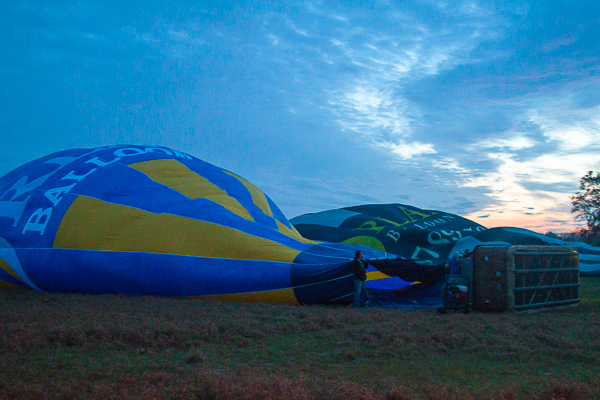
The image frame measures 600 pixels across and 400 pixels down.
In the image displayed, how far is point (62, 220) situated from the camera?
25.3 feet

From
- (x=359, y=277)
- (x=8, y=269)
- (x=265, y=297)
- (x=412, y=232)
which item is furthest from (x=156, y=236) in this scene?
(x=412, y=232)

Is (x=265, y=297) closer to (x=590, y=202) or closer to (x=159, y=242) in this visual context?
(x=159, y=242)

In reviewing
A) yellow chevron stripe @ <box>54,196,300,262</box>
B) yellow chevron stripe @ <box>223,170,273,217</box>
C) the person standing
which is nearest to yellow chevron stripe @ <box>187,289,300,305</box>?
yellow chevron stripe @ <box>54,196,300,262</box>

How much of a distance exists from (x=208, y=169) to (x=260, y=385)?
702 centimetres

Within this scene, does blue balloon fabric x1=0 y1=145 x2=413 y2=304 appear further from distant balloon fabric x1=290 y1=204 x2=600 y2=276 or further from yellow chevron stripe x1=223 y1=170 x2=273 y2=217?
distant balloon fabric x1=290 y1=204 x2=600 y2=276

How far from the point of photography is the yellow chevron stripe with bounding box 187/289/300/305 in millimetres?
7078

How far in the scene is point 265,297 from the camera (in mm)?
7098

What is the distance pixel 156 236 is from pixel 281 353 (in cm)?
381

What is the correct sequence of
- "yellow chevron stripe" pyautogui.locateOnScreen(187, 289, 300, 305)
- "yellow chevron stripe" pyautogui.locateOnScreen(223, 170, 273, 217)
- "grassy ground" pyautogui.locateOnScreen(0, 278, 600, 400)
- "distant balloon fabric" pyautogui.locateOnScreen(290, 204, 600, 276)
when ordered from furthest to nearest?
"distant balloon fabric" pyautogui.locateOnScreen(290, 204, 600, 276)
"yellow chevron stripe" pyautogui.locateOnScreen(223, 170, 273, 217)
"yellow chevron stripe" pyautogui.locateOnScreen(187, 289, 300, 305)
"grassy ground" pyautogui.locateOnScreen(0, 278, 600, 400)

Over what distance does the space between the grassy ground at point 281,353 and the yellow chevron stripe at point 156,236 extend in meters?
0.95

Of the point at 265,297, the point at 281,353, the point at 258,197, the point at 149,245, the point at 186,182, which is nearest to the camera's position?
the point at 281,353

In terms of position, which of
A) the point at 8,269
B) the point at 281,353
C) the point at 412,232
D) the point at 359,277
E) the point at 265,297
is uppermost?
the point at 412,232

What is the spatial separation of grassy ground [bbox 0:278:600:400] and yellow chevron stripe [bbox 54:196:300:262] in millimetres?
955

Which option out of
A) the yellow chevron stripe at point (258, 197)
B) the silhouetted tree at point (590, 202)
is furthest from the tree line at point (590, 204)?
the yellow chevron stripe at point (258, 197)
